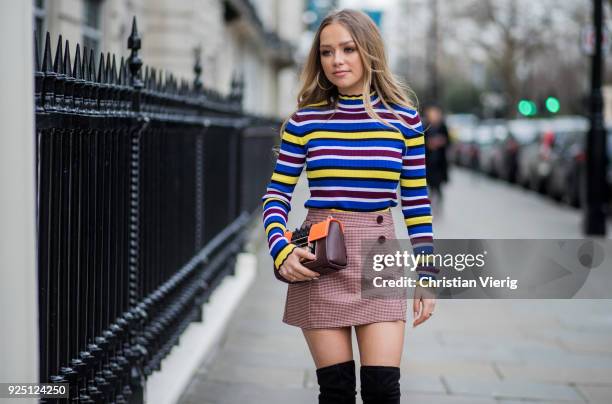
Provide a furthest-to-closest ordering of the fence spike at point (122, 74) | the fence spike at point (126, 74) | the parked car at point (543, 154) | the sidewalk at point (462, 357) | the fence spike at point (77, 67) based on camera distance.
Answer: the parked car at point (543, 154), the sidewalk at point (462, 357), the fence spike at point (126, 74), the fence spike at point (122, 74), the fence spike at point (77, 67)

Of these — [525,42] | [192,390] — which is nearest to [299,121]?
[192,390]

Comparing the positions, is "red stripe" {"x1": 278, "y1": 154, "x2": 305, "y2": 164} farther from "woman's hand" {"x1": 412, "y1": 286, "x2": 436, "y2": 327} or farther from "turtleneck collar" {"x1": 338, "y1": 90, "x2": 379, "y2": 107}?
"woman's hand" {"x1": 412, "y1": 286, "x2": 436, "y2": 327}

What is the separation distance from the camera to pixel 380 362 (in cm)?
335

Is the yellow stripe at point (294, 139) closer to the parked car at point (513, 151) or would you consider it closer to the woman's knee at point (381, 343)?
the woman's knee at point (381, 343)

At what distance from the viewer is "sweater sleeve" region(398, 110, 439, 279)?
11.2ft

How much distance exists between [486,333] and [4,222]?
5515 millimetres

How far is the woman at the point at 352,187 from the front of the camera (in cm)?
332

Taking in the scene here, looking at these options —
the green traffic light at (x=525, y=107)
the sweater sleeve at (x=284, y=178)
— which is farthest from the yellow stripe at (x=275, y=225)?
the green traffic light at (x=525, y=107)

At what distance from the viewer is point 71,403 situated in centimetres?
356

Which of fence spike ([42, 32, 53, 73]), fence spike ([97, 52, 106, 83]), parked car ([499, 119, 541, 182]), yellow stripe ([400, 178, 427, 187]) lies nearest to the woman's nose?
yellow stripe ([400, 178, 427, 187])

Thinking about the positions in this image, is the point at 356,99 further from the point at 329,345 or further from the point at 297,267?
the point at 329,345

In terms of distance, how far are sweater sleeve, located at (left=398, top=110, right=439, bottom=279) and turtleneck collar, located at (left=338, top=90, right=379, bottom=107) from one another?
0.11 meters

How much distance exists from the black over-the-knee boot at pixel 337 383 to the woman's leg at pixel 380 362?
4 cm

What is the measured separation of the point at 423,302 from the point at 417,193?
36cm
